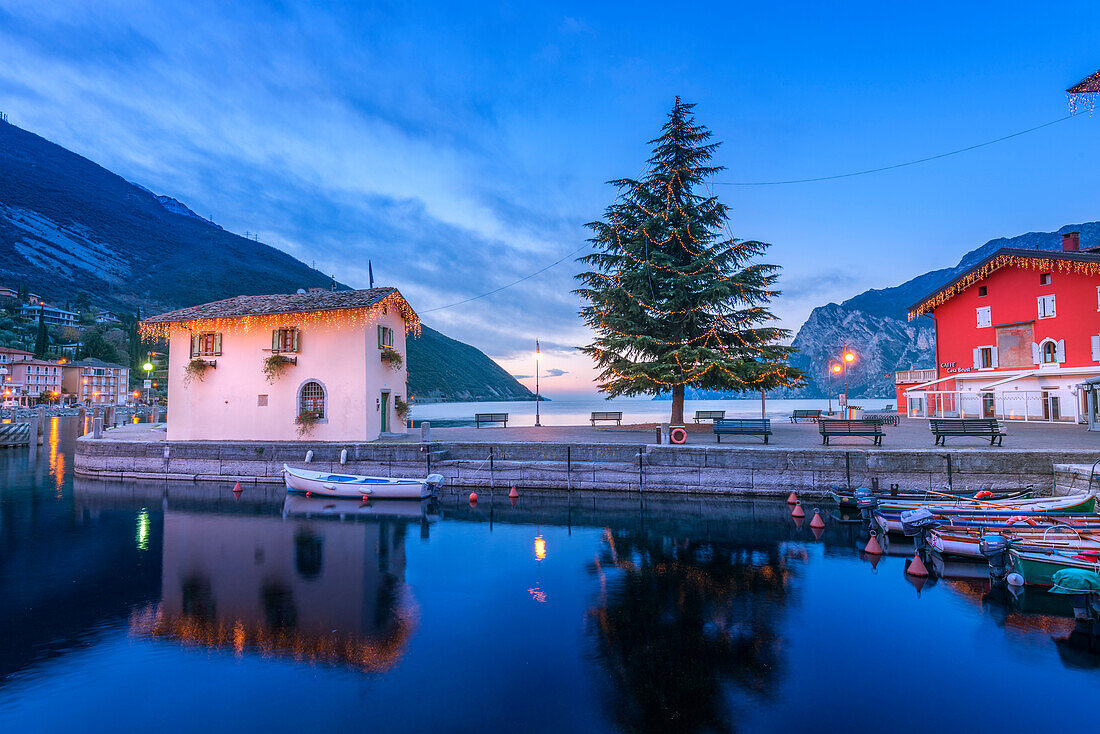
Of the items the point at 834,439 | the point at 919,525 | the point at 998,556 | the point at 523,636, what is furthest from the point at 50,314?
the point at 998,556

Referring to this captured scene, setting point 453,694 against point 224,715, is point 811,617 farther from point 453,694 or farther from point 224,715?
point 224,715

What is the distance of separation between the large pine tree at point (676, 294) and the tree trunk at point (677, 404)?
73mm

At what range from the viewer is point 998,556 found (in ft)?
34.6

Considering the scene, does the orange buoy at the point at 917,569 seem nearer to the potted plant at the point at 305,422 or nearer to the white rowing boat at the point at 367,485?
the white rowing boat at the point at 367,485

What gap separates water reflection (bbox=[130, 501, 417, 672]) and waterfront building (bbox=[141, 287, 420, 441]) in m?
7.78

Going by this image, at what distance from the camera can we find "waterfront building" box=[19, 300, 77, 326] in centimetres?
12612

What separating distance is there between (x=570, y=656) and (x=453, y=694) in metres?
1.97

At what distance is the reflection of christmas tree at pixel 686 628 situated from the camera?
21.5 ft

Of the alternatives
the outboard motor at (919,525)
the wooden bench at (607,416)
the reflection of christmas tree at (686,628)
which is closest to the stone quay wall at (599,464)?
the outboard motor at (919,525)

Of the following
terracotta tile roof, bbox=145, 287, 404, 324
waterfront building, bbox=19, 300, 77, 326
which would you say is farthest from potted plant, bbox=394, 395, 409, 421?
waterfront building, bbox=19, 300, 77, 326

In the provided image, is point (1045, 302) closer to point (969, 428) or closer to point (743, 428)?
point (969, 428)

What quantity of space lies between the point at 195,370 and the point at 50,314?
15511 cm

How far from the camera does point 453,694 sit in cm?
701

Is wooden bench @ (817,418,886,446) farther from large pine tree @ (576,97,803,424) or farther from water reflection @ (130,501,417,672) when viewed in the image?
water reflection @ (130,501,417,672)
